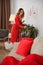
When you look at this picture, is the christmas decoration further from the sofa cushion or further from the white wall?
the sofa cushion

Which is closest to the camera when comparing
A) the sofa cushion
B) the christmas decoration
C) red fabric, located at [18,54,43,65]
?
red fabric, located at [18,54,43,65]

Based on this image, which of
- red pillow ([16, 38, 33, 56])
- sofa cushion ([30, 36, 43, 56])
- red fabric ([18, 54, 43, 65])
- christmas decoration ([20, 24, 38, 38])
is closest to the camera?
red fabric ([18, 54, 43, 65])

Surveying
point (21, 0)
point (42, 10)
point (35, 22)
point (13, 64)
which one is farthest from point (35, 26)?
point (13, 64)

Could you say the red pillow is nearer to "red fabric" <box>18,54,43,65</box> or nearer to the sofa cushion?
the sofa cushion

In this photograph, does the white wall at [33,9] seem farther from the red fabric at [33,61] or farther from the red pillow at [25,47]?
the red fabric at [33,61]

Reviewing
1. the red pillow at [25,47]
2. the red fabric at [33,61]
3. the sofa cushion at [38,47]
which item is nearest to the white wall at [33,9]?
the red pillow at [25,47]

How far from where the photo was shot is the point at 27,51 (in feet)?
12.2

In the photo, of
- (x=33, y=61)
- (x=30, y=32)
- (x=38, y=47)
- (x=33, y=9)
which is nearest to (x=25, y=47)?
(x=38, y=47)

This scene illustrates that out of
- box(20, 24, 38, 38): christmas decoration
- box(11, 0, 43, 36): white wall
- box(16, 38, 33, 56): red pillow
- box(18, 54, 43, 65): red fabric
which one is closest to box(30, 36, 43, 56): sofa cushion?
box(16, 38, 33, 56): red pillow

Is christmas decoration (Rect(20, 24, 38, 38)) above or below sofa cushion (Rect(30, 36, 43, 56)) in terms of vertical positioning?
below

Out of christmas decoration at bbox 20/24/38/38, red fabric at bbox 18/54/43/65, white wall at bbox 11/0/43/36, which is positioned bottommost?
christmas decoration at bbox 20/24/38/38

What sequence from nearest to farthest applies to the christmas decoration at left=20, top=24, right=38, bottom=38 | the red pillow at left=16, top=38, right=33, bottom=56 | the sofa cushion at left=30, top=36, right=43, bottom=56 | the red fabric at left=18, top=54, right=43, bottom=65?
the red fabric at left=18, top=54, right=43, bottom=65, the sofa cushion at left=30, top=36, right=43, bottom=56, the red pillow at left=16, top=38, right=33, bottom=56, the christmas decoration at left=20, top=24, right=38, bottom=38

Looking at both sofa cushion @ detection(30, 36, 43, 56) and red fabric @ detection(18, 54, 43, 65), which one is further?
sofa cushion @ detection(30, 36, 43, 56)

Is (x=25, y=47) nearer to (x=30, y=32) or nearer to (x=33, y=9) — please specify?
(x=30, y=32)
